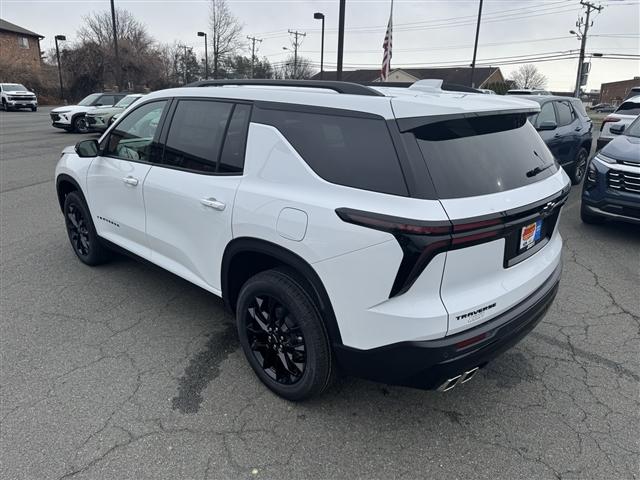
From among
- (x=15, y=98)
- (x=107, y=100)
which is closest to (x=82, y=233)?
(x=107, y=100)

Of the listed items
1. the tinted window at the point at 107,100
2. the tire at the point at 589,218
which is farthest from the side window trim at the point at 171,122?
the tinted window at the point at 107,100

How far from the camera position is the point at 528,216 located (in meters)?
2.39

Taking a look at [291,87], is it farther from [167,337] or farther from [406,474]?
[406,474]

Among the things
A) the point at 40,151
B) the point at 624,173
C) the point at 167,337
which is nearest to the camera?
the point at 167,337

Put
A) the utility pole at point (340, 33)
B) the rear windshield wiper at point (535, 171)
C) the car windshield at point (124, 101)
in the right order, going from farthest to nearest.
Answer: the car windshield at point (124, 101)
the utility pole at point (340, 33)
the rear windshield wiper at point (535, 171)

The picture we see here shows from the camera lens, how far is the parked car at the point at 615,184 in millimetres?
5594

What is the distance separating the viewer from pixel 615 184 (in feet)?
18.9

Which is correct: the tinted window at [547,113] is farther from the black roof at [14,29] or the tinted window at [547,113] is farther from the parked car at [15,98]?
the black roof at [14,29]

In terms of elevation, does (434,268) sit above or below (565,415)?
above

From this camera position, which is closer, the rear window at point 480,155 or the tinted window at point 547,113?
the rear window at point 480,155

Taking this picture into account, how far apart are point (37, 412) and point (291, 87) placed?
2.44 metres

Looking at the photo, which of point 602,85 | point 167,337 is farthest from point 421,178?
point 602,85

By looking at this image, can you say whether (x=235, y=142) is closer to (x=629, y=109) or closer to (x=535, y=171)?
(x=535, y=171)

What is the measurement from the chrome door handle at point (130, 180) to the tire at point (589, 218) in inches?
224
